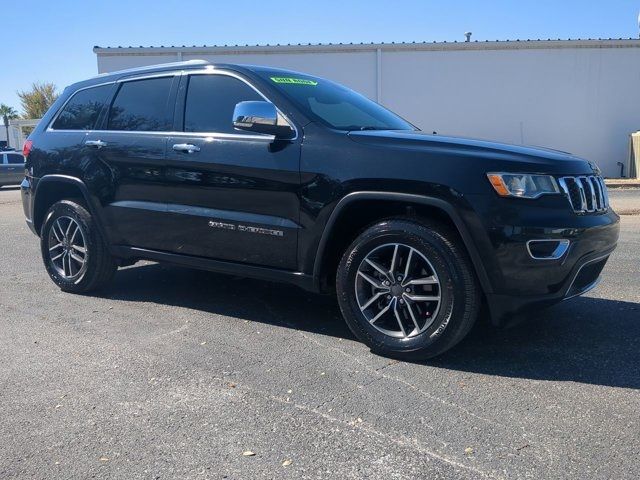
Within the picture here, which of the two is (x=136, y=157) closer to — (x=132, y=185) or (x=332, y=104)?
(x=132, y=185)

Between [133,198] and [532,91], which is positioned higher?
[532,91]

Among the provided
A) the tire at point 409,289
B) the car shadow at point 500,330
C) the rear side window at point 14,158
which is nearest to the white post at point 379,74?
the rear side window at point 14,158

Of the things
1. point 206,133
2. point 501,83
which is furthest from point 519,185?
point 501,83

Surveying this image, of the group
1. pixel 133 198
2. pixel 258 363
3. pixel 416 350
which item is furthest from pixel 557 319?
pixel 133 198

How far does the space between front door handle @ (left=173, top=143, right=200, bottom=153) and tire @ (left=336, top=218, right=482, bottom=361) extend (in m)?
1.48

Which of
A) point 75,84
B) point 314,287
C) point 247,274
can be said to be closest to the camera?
point 314,287

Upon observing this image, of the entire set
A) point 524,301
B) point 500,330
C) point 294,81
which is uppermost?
point 294,81

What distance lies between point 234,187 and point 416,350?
1735 millimetres

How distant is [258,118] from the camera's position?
4.17m

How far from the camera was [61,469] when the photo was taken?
2.76m

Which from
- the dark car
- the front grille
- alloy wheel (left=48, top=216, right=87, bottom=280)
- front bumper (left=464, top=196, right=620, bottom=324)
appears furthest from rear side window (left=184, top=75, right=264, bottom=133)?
the dark car

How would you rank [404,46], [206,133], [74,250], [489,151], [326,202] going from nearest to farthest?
1. [489,151]
2. [326,202]
3. [206,133]
4. [74,250]
5. [404,46]

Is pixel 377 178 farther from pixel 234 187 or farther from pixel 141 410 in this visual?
pixel 141 410

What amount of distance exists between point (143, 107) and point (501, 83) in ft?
58.4
